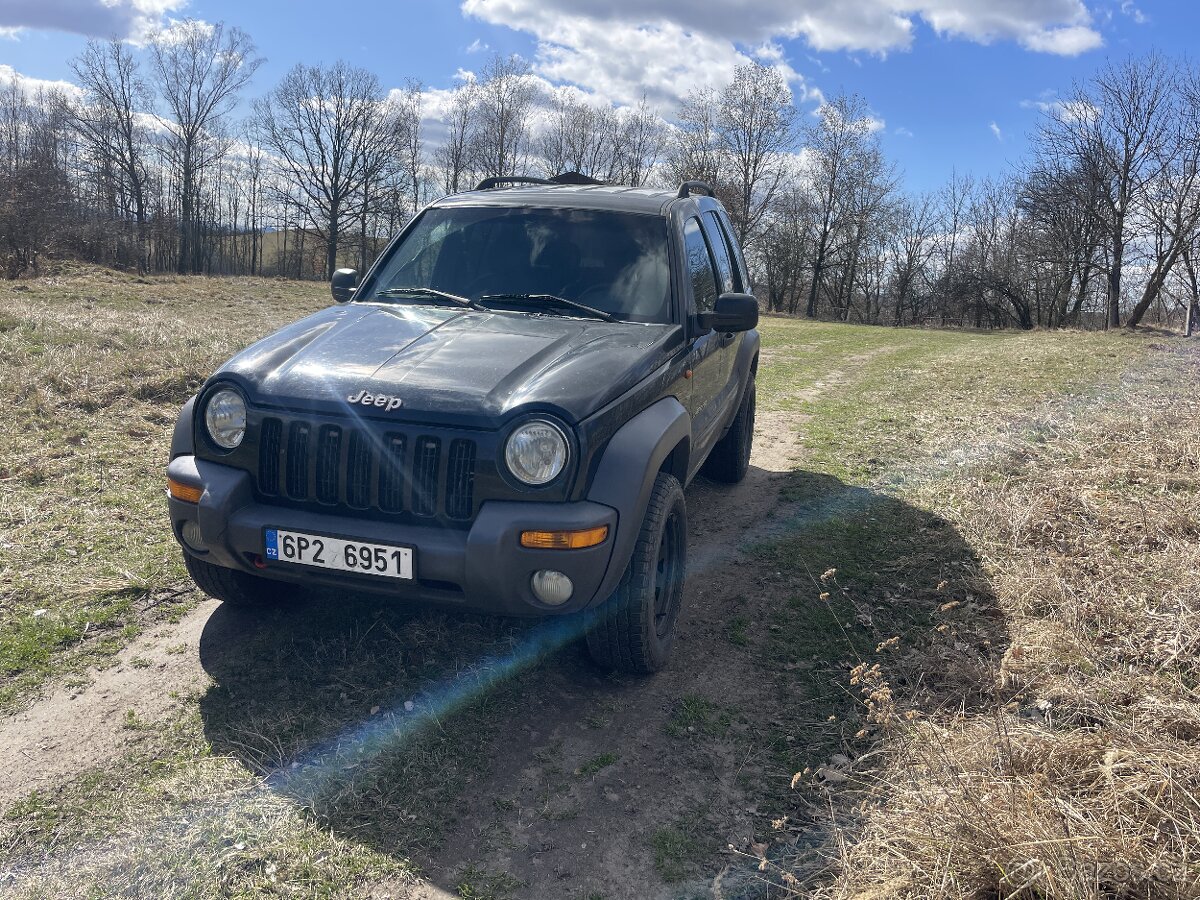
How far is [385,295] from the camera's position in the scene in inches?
168

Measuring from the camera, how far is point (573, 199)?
4531mm

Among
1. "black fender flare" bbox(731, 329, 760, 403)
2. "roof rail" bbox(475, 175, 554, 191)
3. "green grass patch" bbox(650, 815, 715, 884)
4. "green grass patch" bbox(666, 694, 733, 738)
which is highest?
"roof rail" bbox(475, 175, 554, 191)

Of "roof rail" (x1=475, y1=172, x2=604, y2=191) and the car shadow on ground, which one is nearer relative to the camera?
the car shadow on ground

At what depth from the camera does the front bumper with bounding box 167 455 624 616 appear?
284cm

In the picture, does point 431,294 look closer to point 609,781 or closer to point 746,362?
point 609,781

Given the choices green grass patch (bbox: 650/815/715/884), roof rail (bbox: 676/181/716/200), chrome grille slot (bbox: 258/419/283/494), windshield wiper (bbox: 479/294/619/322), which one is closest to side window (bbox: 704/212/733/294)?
roof rail (bbox: 676/181/716/200)

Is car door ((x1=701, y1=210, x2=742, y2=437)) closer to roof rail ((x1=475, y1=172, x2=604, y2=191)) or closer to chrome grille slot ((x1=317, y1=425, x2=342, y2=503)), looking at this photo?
roof rail ((x1=475, y1=172, x2=604, y2=191))

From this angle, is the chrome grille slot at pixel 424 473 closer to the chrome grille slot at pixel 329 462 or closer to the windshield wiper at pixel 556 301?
the chrome grille slot at pixel 329 462

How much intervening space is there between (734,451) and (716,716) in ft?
10.3

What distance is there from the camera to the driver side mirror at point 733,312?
4160 millimetres

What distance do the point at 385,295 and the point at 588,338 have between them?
125 centimetres

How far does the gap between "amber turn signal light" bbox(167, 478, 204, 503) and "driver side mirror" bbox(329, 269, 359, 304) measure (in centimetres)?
171

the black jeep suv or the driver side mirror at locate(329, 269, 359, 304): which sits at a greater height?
the driver side mirror at locate(329, 269, 359, 304)

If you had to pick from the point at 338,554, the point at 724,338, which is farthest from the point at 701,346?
the point at 338,554
